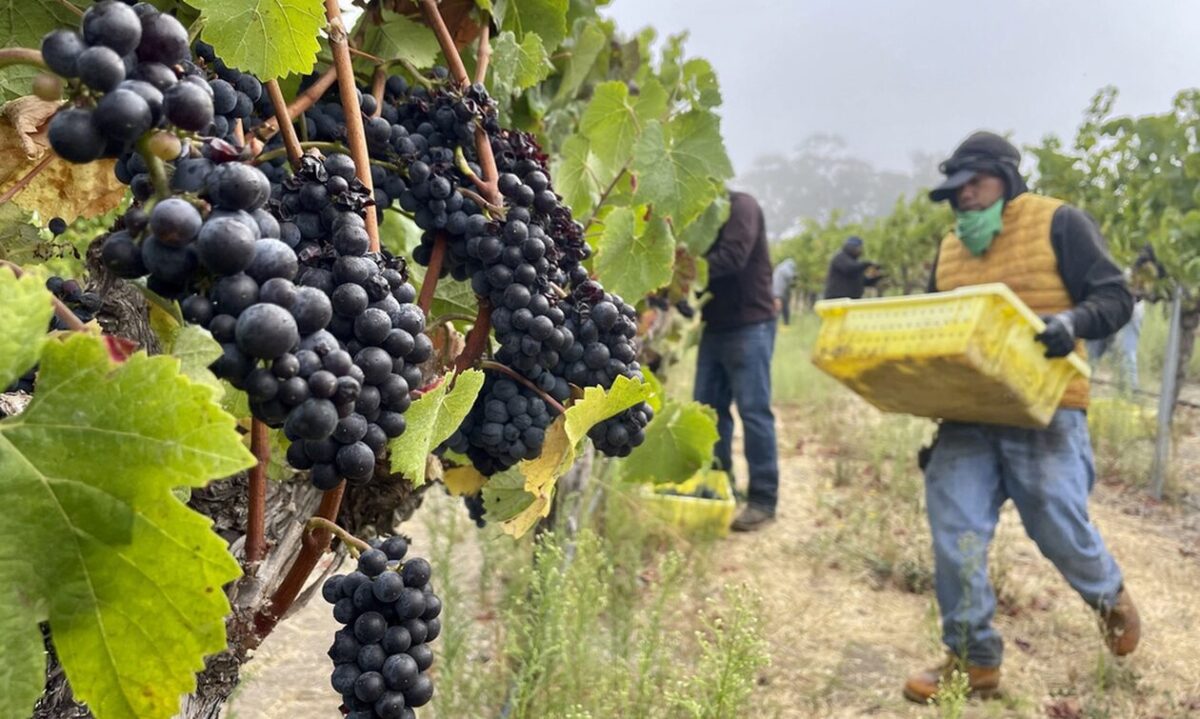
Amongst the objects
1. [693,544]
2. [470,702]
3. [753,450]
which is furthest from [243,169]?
[753,450]

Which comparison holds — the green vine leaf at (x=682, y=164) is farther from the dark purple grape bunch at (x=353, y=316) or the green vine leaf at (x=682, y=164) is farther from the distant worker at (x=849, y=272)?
the distant worker at (x=849, y=272)

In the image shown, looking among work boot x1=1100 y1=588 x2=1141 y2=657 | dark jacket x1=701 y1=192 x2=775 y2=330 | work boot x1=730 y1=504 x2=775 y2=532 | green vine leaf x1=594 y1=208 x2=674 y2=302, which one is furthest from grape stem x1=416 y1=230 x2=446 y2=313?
work boot x1=730 y1=504 x2=775 y2=532

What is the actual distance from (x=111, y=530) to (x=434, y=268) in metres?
0.54

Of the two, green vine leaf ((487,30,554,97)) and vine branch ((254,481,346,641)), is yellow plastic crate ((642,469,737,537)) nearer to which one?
green vine leaf ((487,30,554,97))

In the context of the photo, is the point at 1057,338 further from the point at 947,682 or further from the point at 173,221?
the point at 173,221

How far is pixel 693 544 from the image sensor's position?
4.51 m

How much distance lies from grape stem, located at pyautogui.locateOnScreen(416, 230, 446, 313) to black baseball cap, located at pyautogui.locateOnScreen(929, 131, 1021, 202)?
307cm

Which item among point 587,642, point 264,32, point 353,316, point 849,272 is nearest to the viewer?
point 353,316

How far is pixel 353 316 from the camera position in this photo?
672 mm

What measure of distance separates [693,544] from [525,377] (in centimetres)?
362

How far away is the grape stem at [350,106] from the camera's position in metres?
0.81

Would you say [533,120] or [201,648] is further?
[533,120]

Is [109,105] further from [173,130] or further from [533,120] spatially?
[533,120]

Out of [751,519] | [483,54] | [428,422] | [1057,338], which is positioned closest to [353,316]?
[428,422]
